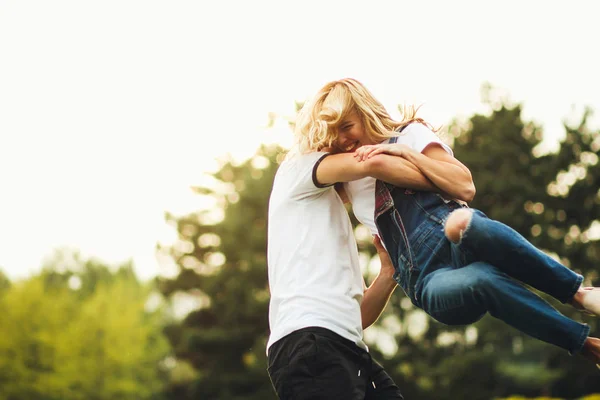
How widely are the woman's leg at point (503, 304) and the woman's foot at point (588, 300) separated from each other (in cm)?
10

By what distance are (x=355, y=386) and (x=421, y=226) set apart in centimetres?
80

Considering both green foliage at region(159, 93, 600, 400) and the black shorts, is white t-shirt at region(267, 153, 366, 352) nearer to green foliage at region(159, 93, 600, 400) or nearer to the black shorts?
the black shorts

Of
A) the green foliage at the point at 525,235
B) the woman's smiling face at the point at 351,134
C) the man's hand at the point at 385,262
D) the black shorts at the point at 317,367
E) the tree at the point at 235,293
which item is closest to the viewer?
the black shorts at the point at 317,367

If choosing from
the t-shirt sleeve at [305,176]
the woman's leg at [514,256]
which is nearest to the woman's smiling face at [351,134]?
the t-shirt sleeve at [305,176]

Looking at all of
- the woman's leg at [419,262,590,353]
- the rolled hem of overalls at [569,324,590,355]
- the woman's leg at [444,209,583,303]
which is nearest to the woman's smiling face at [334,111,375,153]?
the woman's leg at [444,209,583,303]

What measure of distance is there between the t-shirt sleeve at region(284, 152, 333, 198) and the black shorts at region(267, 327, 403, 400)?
2.24 feet

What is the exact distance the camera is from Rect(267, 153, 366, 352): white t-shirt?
3186 millimetres

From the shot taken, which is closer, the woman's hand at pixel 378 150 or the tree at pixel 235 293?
the woman's hand at pixel 378 150

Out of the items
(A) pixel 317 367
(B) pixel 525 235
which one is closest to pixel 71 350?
(B) pixel 525 235

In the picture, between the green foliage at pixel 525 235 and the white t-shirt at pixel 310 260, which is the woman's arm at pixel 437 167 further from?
the green foliage at pixel 525 235

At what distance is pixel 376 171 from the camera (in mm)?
3178

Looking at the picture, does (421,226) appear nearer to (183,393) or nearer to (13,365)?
(183,393)

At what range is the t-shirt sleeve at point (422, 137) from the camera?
341 cm

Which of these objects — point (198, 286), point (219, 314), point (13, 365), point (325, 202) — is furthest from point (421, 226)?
point (13, 365)
